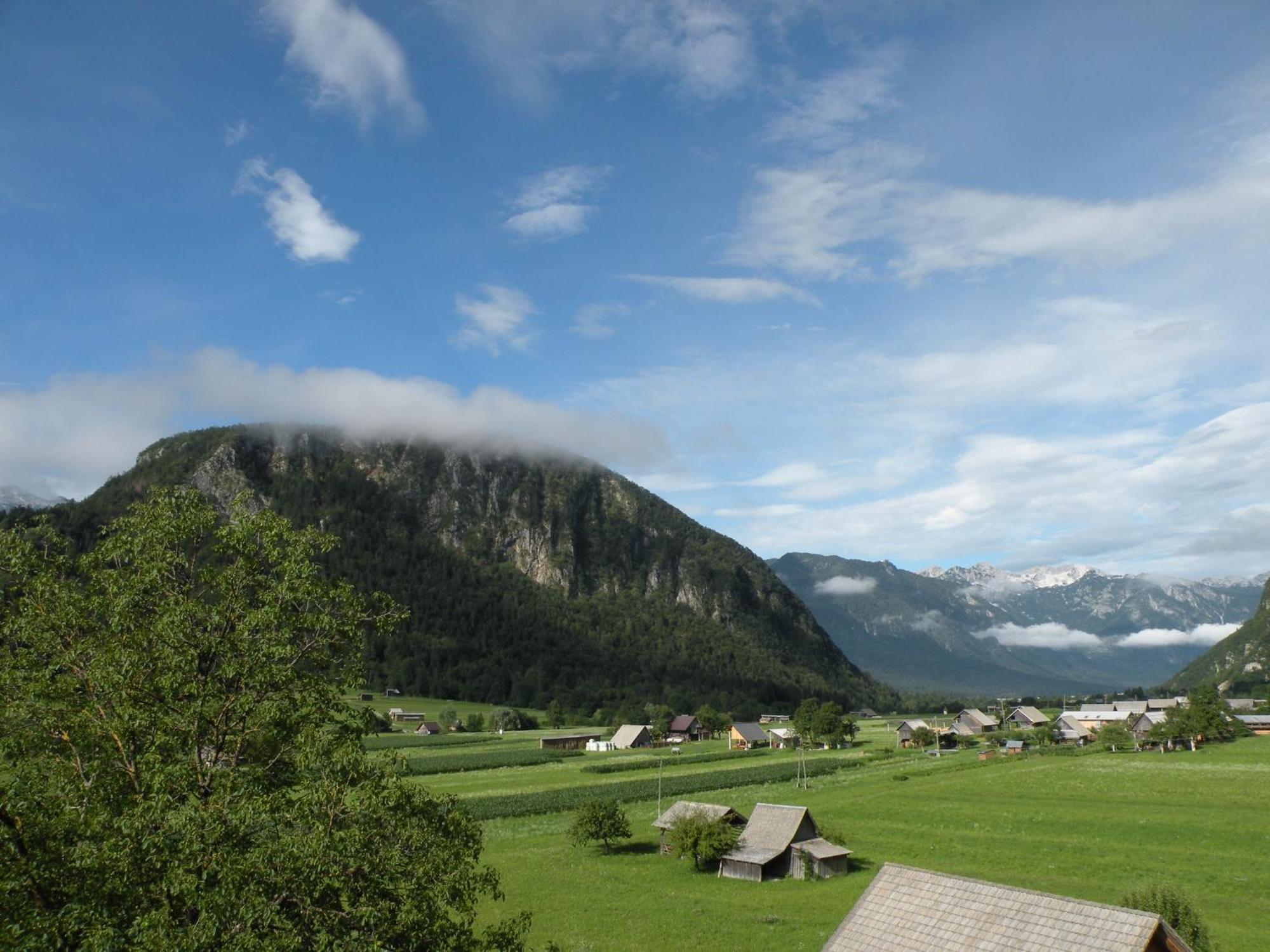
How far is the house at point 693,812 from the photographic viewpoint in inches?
2100

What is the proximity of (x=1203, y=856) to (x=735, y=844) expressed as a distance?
28.8 meters

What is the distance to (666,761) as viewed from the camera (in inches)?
4823

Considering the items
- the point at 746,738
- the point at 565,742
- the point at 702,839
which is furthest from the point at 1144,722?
the point at 702,839

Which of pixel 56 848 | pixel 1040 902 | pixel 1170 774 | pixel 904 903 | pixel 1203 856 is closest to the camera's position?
pixel 56 848

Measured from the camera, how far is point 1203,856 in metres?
46.9

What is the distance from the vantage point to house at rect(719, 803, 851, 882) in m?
47.6

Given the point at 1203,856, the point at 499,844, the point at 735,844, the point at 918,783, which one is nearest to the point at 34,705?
the point at 735,844

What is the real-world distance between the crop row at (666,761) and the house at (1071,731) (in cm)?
5426

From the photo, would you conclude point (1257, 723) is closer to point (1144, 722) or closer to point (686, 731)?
point (1144, 722)

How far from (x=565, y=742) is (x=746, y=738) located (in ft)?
115

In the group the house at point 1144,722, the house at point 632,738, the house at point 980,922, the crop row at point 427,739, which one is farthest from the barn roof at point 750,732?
the house at point 980,922

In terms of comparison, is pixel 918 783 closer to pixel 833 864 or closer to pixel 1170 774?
pixel 1170 774

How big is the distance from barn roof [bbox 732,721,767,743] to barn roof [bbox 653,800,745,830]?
93.9 metres

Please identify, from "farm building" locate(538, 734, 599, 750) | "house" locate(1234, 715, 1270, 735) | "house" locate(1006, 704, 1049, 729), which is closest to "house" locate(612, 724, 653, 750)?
"farm building" locate(538, 734, 599, 750)
